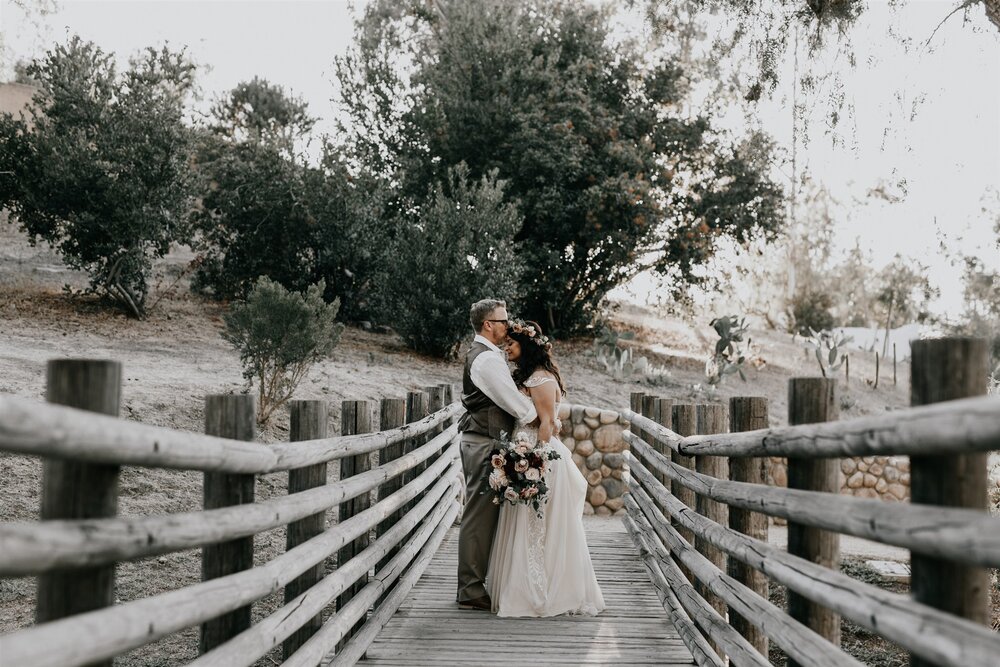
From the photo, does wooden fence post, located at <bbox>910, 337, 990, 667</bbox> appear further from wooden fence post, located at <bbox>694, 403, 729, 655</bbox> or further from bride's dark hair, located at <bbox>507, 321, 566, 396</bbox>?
bride's dark hair, located at <bbox>507, 321, 566, 396</bbox>

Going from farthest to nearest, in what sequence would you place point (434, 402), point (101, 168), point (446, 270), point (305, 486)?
point (446, 270)
point (101, 168)
point (434, 402)
point (305, 486)

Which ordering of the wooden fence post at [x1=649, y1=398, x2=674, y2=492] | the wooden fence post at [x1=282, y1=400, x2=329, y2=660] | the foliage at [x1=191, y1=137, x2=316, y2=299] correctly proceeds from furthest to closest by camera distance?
the foliage at [x1=191, y1=137, x2=316, y2=299]
the wooden fence post at [x1=649, y1=398, x2=674, y2=492]
the wooden fence post at [x1=282, y1=400, x2=329, y2=660]

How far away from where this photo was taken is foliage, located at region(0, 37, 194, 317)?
16.1m

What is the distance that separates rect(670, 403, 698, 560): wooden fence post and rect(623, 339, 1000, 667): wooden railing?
1.30ft

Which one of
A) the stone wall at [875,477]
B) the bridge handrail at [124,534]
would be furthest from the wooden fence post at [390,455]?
→ the stone wall at [875,477]

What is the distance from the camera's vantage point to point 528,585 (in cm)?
624

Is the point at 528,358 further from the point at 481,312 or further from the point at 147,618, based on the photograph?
the point at 147,618

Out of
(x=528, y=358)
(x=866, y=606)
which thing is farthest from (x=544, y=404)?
(x=866, y=606)

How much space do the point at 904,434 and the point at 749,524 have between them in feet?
7.07

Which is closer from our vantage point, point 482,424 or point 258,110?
point 482,424

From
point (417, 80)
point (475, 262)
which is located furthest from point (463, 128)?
point (475, 262)

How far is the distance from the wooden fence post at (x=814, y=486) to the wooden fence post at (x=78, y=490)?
88.2 inches

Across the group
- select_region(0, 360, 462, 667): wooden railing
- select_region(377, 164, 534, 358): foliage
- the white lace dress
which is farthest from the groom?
select_region(377, 164, 534, 358): foliage

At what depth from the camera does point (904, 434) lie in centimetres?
231
